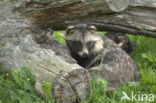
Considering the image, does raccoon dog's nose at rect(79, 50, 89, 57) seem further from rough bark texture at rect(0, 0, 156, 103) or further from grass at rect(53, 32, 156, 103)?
grass at rect(53, 32, 156, 103)

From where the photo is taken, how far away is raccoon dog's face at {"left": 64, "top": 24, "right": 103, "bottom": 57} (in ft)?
15.4

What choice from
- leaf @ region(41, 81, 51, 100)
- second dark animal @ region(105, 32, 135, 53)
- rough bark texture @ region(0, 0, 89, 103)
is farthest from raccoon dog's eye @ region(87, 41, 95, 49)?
leaf @ region(41, 81, 51, 100)

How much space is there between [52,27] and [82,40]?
0.70 meters

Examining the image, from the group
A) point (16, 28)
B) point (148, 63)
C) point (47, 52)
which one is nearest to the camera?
point (47, 52)

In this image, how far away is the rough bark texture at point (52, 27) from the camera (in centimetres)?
349

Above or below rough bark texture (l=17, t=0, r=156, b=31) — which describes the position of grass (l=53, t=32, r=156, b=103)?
below

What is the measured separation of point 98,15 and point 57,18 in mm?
632

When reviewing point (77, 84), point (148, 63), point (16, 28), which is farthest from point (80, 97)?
point (148, 63)

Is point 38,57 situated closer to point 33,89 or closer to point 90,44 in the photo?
point 33,89

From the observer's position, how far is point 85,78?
3582 mm

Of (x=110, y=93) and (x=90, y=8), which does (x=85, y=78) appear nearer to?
(x=110, y=93)

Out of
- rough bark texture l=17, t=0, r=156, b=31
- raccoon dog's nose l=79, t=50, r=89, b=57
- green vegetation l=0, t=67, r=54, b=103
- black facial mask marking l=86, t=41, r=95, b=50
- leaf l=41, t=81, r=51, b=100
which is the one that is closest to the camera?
leaf l=41, t=81, r=51, b=100

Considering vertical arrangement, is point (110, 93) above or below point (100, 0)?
below

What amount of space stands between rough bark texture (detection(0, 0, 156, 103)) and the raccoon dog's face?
622 millimetres
